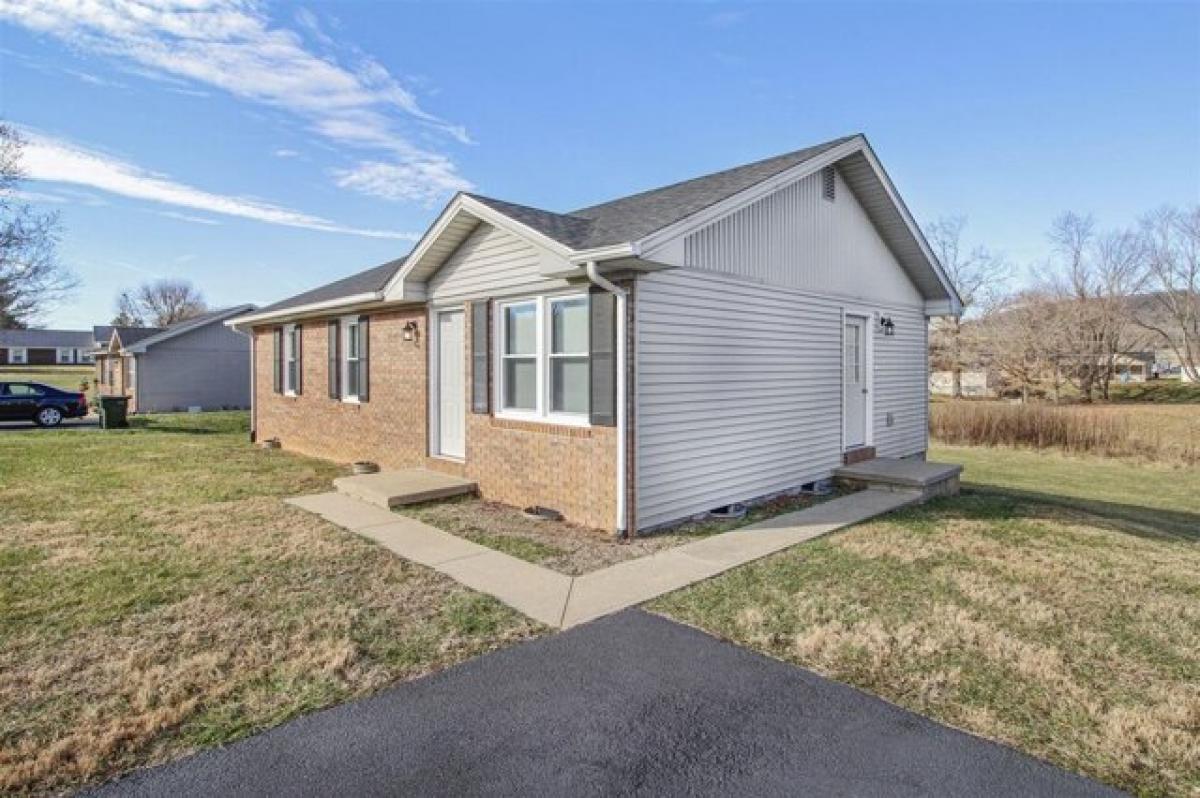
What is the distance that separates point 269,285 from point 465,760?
52076 millimetres

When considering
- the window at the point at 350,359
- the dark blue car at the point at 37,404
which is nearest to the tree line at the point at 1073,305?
the window at the point at 350,359

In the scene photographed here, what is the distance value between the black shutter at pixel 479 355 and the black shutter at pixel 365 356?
3288 millimetres

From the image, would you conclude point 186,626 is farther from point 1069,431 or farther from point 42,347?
point 42,347

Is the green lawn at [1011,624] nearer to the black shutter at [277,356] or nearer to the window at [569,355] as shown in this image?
the window at [569,355]

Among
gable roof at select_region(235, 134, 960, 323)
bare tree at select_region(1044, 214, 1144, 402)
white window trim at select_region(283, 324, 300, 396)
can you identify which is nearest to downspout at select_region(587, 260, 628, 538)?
gable roof at select_region(235, 134, 960, 323)

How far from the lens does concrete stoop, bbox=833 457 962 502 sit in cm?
877

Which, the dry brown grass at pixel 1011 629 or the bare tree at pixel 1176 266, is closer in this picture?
the dry brown grass at pixel 1011 629

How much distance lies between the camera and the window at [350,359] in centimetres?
1147

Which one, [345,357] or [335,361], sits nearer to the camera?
[345,357]

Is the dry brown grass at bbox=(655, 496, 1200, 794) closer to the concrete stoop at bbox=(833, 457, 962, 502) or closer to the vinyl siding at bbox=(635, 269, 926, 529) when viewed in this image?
the vinyl siding at bbox=(635, 269, 926, 529)

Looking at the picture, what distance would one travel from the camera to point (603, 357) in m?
6.58

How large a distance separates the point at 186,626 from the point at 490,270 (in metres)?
5.16

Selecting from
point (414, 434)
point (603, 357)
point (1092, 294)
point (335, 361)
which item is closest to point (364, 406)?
point (335, 361)

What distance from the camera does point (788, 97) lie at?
12.6 m
